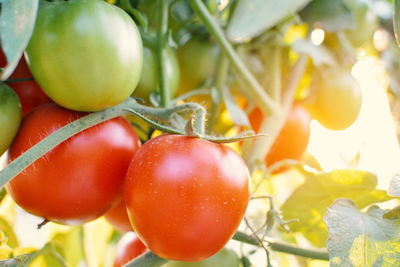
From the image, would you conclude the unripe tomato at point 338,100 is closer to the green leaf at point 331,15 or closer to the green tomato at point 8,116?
the green leaf at point 331,15

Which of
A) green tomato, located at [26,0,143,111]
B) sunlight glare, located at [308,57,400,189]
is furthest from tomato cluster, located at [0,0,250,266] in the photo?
sunlight glare, located at [308,57,400,189]

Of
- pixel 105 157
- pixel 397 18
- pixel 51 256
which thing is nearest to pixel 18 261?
pixel 51 256

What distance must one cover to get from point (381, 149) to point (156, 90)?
581 mm

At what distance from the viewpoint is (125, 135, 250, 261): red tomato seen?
1.46ft

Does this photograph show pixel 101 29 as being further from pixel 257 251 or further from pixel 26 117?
pixel 257 251

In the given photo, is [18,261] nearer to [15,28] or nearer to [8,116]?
[8,116]

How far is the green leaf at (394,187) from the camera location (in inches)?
18.8

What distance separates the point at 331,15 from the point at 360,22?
0.10 m

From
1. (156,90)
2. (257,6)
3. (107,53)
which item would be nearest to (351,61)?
(257,6)

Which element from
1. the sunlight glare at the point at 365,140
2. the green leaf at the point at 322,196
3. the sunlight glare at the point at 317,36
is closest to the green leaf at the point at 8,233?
the green leaf at the point at 322,196

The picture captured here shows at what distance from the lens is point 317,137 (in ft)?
3.12

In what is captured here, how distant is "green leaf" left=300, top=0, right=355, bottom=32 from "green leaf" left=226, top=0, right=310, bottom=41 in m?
0.23

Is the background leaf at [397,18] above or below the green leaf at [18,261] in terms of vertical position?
above

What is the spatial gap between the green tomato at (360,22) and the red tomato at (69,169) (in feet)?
1.91
